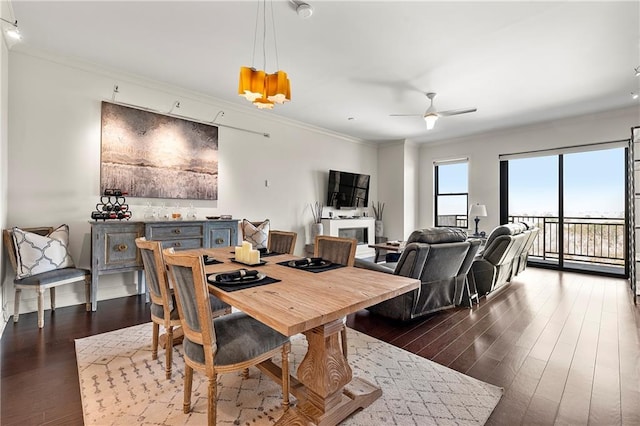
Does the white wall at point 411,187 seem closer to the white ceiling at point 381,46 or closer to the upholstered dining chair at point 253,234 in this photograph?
the white ceiling at point 381,46

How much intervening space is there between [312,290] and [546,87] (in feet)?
15.5

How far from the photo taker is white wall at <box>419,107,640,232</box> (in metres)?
5.29

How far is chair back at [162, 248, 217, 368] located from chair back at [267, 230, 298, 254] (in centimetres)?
151

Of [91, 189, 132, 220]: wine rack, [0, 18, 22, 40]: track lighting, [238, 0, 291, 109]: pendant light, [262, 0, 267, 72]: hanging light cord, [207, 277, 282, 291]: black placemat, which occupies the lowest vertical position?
[207, 277, 282, 291]: black placemat

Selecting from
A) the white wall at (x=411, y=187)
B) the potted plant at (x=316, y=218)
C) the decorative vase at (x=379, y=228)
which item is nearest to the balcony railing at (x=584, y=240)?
the white wall at (x=411, y=187)

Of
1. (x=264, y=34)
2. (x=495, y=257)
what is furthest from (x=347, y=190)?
(x=264, y=34)

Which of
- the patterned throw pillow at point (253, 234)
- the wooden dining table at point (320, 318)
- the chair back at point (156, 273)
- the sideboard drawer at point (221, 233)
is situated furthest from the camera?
the patterned throw pillow at point (253, 234)

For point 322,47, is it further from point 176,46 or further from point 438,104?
point 438,104

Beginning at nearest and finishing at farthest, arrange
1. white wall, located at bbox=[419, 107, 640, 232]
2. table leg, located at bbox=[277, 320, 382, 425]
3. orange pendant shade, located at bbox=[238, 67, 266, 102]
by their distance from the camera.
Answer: table leg, located at bbox=[277, 320, 382, 425] → orange pendant shade, located at bbox=[238, 67, 266, 102] → white wall, located at bbox=[419, 107, 640, 232]

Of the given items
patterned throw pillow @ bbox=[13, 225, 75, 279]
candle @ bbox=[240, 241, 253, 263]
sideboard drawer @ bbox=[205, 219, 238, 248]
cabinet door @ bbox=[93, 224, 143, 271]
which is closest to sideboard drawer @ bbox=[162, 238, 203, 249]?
sideboard drawer @ bbox=[205, 219, 238, 248]

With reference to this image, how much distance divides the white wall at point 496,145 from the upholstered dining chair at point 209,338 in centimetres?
655

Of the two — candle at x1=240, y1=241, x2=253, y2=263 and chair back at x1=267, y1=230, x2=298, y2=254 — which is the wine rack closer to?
chair back at x1=267, y1=230, x2=298, y2=254

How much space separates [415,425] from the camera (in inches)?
64.9

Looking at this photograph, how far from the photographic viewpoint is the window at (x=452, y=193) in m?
7.28
